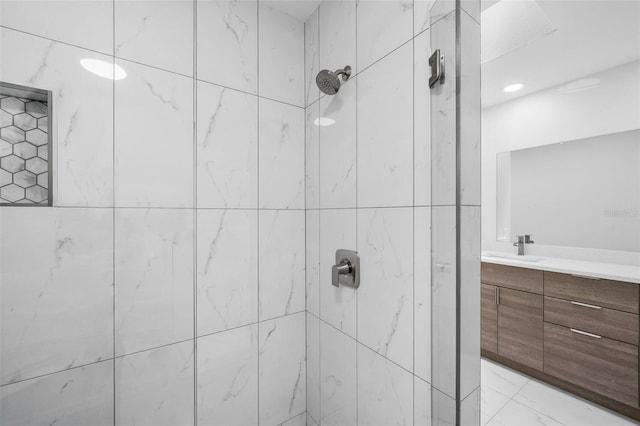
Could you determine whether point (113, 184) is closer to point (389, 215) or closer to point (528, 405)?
point (389, 215)

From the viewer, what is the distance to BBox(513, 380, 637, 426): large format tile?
0.43 m

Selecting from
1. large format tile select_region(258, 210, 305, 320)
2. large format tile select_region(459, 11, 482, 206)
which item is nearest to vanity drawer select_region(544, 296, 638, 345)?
large format tile select_region(459, 11, 482, 206)

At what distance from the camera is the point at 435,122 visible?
73cm

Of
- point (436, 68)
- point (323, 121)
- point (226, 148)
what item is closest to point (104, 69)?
point (226, 148)

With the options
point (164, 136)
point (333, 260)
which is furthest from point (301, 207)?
point (164, 136)

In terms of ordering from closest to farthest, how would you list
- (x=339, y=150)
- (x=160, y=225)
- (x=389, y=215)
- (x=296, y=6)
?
(x=389, y=215)
(x=160, y=225)
(x=339, y=150)
(x=296, y=6)

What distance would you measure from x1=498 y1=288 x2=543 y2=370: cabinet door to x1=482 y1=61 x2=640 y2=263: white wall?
0.10 m

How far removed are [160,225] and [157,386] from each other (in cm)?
61

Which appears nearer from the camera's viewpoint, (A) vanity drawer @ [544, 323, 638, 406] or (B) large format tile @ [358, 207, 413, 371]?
(A) vanity drawer @ [544, 323, 638, 406]

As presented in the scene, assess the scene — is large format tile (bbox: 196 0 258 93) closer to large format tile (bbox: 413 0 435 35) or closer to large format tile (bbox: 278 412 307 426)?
large format tile (bbox: 413 0 435 35)

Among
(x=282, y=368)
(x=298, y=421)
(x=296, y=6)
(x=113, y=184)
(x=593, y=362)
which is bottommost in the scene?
(x=298, y=421)

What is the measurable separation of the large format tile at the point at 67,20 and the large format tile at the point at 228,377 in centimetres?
116

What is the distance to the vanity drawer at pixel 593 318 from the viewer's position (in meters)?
0.41

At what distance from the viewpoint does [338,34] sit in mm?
1161
